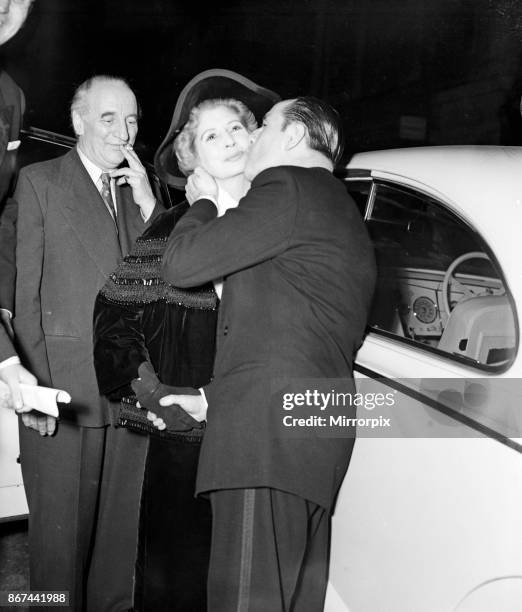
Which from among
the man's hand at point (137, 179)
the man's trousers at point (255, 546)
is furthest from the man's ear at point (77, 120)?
the man's trousers at point (255, 546)

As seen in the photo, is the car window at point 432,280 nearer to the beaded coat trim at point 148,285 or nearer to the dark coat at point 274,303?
the dark coat at point 274,303

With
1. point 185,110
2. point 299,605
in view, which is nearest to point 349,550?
point 299,605

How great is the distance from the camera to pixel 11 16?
4.84ft

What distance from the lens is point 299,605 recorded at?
146cm

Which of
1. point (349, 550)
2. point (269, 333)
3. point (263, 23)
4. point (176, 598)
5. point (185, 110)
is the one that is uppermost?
point (263, 23)

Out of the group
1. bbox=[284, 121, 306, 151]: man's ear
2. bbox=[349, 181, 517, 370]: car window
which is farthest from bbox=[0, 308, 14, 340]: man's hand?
bbox=[349, 181, 517, 370]: car window

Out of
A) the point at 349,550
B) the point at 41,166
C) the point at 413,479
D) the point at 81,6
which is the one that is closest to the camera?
the point at 413,479

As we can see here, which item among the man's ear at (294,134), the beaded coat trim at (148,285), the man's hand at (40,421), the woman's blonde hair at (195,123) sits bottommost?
the man's hand at (40,421)

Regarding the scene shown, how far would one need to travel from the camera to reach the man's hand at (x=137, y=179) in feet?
5.59

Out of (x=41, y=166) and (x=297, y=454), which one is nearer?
(x=297, y=454)

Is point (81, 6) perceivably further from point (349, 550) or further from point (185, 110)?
point (349, 550)

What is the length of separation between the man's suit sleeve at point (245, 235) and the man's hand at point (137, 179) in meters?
0.62

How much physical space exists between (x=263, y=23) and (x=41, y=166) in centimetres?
151

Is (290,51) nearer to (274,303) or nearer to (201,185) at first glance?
(201,185)
